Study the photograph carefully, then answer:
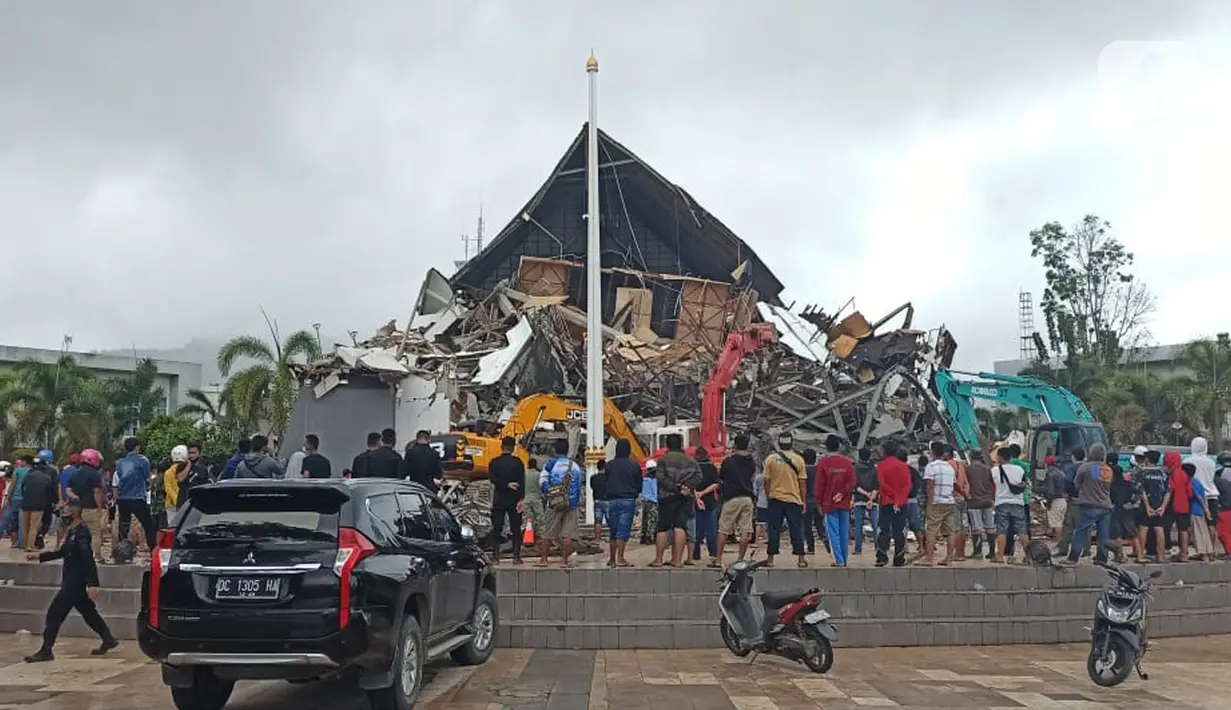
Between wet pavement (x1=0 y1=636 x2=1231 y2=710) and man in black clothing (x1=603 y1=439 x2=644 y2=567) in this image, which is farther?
man in black clothing (x1=603 y1=439 x2=644 y2=567)

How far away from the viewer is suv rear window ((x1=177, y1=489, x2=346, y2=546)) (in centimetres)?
711

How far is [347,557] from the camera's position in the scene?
Result: 23.0 feet

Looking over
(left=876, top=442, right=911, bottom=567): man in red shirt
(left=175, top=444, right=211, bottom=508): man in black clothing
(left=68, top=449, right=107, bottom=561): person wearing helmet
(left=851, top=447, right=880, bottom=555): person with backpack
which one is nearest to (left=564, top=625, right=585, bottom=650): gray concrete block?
(left=876, top=442, right=911, bottom=567): man in red shirt

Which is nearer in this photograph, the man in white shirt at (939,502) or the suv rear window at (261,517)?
the suv rear window at (261,517)

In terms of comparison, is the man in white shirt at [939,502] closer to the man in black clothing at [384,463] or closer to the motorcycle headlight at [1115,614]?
the motorcycle headlight at [1115,614]

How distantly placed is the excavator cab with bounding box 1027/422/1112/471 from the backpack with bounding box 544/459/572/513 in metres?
11.9

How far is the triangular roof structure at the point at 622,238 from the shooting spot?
3738 cm

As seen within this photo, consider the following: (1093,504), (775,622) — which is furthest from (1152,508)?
(775,622)

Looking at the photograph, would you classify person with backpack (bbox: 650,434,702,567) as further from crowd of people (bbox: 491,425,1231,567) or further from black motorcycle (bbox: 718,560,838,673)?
black motorcycle (bbox: 718,560,838,673)

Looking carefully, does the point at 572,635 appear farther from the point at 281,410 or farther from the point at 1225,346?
the point at 1225,346

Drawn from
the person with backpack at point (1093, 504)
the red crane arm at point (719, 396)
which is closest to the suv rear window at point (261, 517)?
the person with backpack at point (1093, 504)

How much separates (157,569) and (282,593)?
3.11ft

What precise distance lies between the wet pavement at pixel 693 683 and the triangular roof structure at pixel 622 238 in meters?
27.1

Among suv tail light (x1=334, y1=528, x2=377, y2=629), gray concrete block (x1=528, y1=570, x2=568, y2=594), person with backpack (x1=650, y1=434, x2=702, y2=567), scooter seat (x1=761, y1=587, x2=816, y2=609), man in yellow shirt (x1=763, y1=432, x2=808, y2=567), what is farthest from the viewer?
man in yellow shirt (x1=763, y1=432, x2=808, y2=567)
